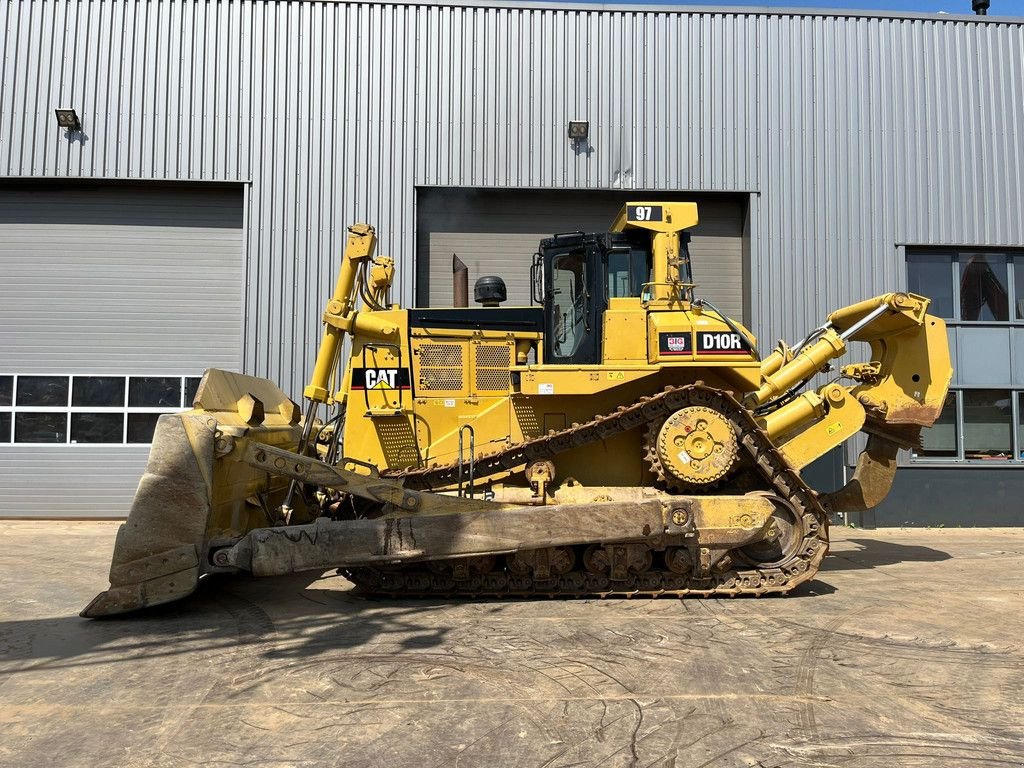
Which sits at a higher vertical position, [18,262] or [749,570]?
[18,262]

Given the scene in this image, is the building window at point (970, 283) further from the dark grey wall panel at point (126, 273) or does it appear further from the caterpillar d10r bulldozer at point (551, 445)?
the dark grey wall panel at point (126, 273)

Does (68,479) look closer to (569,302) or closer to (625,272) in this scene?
(569,302)

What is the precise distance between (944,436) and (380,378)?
10.4 m

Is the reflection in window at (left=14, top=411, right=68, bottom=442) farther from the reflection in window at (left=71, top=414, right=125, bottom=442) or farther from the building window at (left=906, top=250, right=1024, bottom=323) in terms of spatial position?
the building window at (left=906, top=250, right=1024, bottom=323)

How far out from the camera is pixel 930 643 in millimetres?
5457

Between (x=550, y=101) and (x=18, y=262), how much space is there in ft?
32.3

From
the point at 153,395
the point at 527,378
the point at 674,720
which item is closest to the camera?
the point at 674,720

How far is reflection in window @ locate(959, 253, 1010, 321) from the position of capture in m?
12.9

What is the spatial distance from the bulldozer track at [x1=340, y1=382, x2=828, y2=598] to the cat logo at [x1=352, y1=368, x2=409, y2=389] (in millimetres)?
958

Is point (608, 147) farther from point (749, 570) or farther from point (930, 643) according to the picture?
point (930, 643)

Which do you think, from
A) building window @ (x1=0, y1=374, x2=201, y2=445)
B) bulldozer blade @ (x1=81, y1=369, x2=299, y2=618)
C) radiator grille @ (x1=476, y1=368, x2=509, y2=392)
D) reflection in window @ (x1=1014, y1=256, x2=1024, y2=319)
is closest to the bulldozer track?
radiator grille @ (x1=476, y1=368, x2=509, y2=392)

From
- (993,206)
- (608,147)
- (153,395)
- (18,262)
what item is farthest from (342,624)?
(993,206)

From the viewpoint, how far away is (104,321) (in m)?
12.6

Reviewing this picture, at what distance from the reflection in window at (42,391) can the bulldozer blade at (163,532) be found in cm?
813
